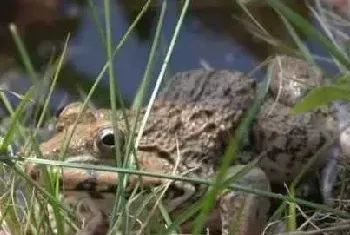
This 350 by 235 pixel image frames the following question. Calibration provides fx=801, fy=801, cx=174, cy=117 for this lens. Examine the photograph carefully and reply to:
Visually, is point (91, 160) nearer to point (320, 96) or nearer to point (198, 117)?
point (198, 117)

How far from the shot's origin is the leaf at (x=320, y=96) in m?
0.58

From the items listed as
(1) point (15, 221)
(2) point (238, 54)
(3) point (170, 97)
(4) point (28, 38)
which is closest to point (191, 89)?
(3) point (170, 97)

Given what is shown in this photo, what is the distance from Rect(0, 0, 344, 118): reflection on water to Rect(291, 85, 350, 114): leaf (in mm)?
1088

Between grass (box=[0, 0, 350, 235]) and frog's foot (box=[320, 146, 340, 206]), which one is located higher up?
grass (box=[0, 0, 350, 235])

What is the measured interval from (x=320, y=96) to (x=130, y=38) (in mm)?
1343

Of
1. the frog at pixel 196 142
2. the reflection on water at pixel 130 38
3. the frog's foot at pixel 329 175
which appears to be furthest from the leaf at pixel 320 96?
the reflection on water at pixel 130 38

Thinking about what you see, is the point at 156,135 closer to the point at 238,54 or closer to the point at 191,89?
the point at 191,89

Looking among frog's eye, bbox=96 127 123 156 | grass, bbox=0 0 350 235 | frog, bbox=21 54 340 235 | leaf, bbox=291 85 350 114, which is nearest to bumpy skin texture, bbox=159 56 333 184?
frog, bbox=21 54 340 235

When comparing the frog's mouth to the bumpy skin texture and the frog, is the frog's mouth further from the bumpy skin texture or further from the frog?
the bumpy skin texture

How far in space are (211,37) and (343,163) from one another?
34.3 inches

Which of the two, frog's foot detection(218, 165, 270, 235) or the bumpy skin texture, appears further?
the bumpy skin texture

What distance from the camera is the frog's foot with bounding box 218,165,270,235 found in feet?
3.12

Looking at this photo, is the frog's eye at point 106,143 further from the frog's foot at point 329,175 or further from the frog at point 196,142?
the frog's foot at point 329,175

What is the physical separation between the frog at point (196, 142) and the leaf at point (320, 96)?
350 millimetres
